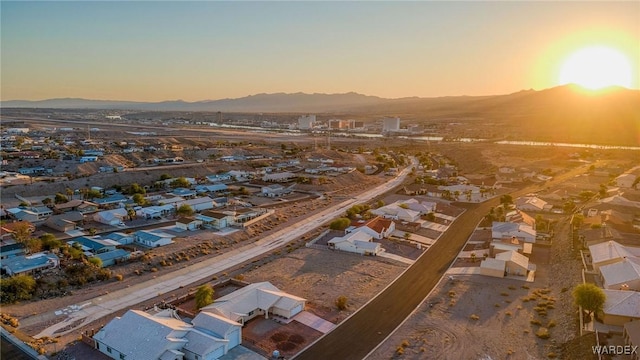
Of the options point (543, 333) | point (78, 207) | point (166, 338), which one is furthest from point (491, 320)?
point (78, 207)

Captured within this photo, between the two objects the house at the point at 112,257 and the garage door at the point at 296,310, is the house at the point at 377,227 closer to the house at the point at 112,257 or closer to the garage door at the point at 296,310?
the garage door at the point at 296,310

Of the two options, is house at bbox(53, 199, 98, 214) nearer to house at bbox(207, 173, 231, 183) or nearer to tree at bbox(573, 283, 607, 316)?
house at bbox(207, 173, 231, 183)

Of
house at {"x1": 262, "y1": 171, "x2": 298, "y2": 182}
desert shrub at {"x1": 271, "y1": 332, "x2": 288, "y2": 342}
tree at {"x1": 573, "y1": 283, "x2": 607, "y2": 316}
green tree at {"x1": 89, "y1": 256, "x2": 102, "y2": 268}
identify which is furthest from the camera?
house at {"x1": 262, "y1": 171, "x2": 298, "y2": 182}

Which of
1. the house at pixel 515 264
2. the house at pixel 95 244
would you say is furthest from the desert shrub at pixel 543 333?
the house at pixel 95 244

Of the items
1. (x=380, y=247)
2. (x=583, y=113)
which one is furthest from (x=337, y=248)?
(x=583, y=113)

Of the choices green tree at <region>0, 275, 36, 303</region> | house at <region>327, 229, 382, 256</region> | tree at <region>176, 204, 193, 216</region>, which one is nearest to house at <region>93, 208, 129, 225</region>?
tree at <region>176, 204, 193, 216</region>

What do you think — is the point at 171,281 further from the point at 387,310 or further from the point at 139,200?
the point at 139,200

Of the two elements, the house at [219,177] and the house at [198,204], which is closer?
the house at [198,204]
